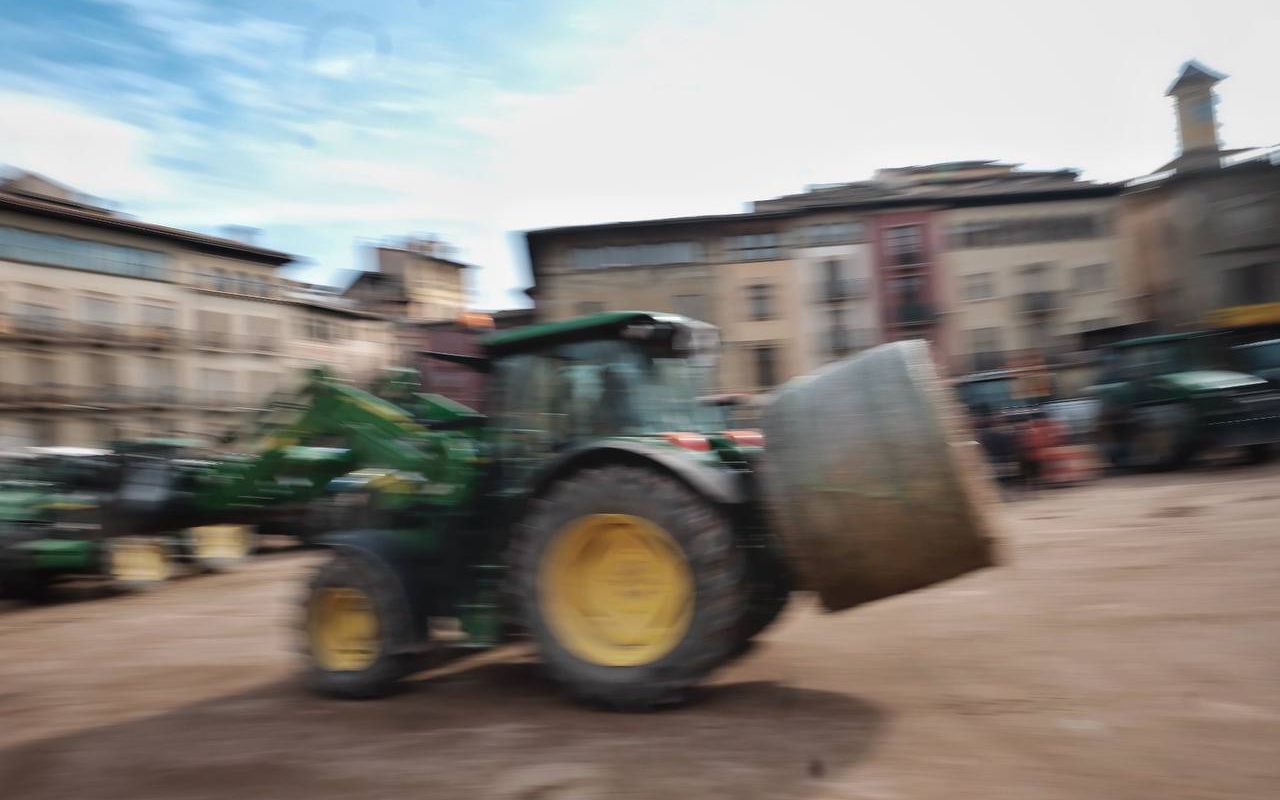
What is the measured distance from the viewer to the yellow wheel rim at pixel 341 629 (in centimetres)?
550

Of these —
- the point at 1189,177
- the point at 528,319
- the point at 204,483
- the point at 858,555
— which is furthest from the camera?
the point at 528,319

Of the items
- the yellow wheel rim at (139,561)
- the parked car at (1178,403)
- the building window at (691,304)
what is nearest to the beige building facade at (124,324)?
the building window at (691,304)

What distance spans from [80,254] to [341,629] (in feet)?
146

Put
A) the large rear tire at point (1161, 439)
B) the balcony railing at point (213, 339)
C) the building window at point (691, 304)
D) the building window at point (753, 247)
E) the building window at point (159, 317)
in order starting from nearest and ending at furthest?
1. the large rear tire at point (1161, 439)
2. the building window at point (691, 304)
3. the building window at point (753, 247)
4. the building window at point (159, 317)
5. the balcony railing at point (213, 339)

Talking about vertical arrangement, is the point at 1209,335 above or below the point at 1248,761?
above

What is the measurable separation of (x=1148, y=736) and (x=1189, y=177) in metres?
42.6

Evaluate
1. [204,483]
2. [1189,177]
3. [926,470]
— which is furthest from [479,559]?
[1189,177]

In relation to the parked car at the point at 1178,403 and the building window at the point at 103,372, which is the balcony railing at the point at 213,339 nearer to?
the building window at the point at 103,372

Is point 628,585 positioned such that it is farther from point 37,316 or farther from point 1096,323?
point 37,316

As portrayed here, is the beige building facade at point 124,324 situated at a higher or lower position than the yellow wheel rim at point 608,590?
higher

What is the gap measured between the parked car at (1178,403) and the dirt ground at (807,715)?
7224 mm

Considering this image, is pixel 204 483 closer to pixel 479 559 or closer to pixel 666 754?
pixel 479 559

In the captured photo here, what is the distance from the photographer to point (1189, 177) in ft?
131

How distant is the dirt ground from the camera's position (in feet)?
12.7
